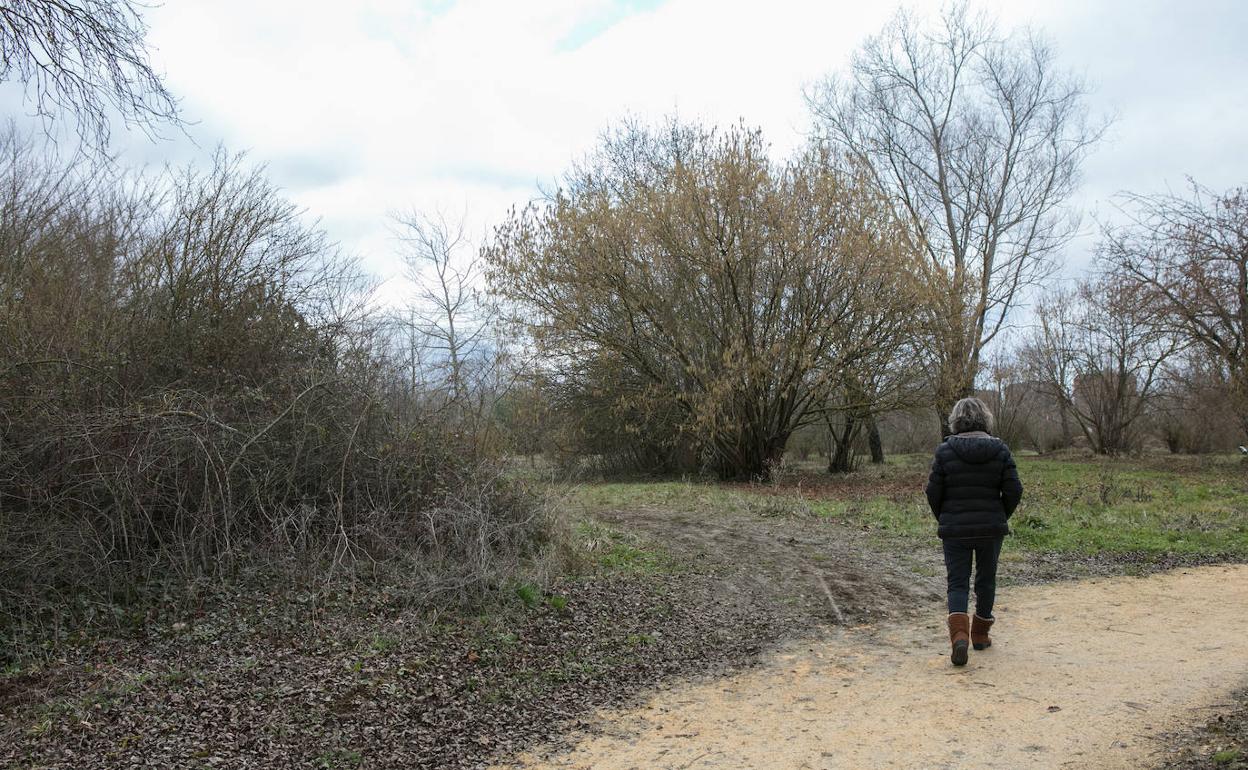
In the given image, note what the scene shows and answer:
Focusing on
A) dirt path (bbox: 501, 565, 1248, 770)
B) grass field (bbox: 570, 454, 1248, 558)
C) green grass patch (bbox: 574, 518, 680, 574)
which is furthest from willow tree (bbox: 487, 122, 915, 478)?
dirt path (bbox: 501, 565, 1248, 770)

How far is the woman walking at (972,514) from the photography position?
5.82 meters

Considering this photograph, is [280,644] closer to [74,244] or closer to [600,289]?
[74,244]

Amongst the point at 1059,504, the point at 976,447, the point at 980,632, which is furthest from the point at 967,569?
the point at 1059,504

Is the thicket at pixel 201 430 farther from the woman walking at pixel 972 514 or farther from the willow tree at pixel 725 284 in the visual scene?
the willow tree at pixel 725 284

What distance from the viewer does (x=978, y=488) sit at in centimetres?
588

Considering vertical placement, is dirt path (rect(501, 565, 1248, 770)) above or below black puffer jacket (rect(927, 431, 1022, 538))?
below

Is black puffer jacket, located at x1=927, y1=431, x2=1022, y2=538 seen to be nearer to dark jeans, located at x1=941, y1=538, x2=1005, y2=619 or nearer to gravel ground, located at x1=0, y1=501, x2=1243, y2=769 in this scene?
dark jeans, located at x1=941, y1=538, x2=1005, y2=619

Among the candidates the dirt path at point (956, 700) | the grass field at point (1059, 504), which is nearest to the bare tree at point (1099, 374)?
the grass field at point (1059, 504)

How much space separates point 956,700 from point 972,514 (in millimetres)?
1287

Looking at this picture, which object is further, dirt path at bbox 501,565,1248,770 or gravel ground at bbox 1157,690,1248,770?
dirt path at bbox 501,565,1248,770

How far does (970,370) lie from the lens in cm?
2084

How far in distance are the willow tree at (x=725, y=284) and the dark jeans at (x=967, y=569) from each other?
12727 millimetres

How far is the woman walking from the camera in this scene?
5.82 metres

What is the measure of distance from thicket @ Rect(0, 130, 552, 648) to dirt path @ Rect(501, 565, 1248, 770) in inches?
102
